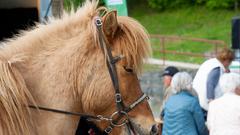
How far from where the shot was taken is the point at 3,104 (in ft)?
10.8

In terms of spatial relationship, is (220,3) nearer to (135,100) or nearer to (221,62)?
(221,62)

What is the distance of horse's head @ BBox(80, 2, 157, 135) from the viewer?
3543mm

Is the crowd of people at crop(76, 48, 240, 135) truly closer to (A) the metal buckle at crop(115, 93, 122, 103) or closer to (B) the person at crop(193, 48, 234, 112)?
(B) the person at crop(193, 48, 234, 112)

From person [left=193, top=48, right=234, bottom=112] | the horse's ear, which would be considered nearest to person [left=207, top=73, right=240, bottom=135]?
person [left=193, top=48, right=234, bottom=112]

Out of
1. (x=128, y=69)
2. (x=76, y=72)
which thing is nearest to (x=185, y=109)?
(x=128, y=69)

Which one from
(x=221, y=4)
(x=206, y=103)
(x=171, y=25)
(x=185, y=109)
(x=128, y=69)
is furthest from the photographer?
(x=221, y=4)

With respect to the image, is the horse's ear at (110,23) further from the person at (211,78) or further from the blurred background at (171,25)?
the person at (211,78)

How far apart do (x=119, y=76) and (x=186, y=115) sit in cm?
329

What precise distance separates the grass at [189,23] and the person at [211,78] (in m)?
16.9

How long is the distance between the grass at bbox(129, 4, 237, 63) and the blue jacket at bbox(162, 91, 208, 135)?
59.8 feet

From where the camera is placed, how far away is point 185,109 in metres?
6.75

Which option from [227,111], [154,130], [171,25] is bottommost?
[171,25]

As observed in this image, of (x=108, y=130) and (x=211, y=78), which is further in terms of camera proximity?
(x=211, y=78)

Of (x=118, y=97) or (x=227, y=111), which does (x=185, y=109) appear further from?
(x=118, y=97)
